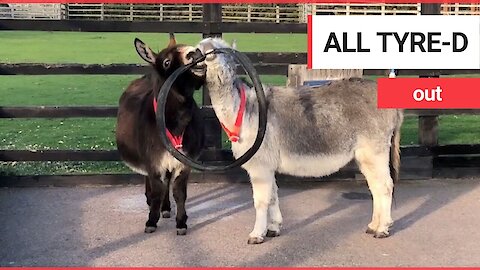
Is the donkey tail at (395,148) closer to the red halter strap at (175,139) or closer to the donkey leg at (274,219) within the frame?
the donkey leg at (274,219)

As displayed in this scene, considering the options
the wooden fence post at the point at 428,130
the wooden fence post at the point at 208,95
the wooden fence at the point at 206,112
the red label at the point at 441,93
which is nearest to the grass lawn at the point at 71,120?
the wooden fence at the point at 206,112

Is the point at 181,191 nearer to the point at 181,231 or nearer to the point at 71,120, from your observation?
the point at 181,231

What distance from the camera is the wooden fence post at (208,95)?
A: 8156mm

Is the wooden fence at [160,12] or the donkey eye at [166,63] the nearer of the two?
the donkey eye at [166,63]

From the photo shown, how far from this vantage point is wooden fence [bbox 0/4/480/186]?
8.09 m

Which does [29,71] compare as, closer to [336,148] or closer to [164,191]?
[164,191]

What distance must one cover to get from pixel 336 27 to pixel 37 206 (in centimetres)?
340

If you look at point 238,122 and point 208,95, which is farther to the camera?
point 208,95

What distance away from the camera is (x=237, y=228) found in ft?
21.9

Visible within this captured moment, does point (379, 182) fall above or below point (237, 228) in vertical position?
above

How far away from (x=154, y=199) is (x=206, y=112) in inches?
70.8

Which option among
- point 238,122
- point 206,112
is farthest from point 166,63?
point 206,112

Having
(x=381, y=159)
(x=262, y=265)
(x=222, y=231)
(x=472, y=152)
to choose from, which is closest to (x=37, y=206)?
(x=222, y=231)

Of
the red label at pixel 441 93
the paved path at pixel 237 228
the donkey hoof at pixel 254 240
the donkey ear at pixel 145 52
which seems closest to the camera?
the paved path at pixel 237 228
